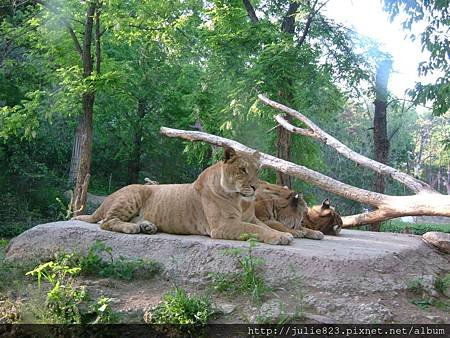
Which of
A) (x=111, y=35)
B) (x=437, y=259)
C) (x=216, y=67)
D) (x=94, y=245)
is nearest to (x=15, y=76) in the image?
(x=111, y=35)

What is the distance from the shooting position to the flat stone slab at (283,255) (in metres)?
5.91

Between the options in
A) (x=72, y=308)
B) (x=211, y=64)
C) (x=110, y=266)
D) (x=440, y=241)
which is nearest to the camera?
(x=72, y=308)

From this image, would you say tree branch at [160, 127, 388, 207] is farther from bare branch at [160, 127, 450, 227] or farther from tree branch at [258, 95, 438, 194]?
tree branch at [258, 95, 438, 194]

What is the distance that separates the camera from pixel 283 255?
6137 millimetres

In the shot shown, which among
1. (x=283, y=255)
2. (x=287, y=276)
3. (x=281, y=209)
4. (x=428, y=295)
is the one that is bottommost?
(x=428, y=295)

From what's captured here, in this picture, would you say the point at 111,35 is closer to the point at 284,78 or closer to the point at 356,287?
the point at 284,78

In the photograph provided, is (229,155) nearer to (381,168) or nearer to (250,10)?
(381,168)

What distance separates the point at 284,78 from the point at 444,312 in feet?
31.0

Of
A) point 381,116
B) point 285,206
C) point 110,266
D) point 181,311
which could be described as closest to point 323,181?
point 285,206

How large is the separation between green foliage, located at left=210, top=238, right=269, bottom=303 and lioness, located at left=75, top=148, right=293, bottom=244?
77 centimetres

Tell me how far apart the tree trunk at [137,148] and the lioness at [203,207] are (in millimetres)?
19983

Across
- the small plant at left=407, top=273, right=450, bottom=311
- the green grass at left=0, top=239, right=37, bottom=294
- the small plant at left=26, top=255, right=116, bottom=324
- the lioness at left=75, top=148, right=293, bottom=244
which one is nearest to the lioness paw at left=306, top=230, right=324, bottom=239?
the lioness at left=75, top=148, right=293, bottom=244

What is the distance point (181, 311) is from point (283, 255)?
4.53 ft

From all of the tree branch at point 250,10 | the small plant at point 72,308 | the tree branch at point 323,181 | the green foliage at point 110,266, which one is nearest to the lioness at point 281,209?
the tree branch at point 323,181
